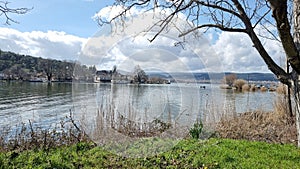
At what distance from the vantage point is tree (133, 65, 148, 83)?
6.51m

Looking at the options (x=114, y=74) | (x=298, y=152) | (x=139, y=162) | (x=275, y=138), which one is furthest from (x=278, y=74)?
(x=114, y=74)

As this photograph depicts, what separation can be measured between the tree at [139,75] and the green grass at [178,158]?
2.26 metres

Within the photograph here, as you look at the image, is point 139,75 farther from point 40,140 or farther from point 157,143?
point 40,140

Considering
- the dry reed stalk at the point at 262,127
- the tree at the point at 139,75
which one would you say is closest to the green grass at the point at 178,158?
the dry reed stalk at the point at 262,127

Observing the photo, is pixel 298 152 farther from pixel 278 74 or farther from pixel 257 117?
pixel 257 117

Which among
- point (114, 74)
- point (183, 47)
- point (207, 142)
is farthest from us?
point (114, 74)

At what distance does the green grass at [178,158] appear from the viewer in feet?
12.9

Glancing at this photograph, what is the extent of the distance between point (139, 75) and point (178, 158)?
306cm

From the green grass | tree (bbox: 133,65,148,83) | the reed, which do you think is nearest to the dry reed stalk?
the green grass

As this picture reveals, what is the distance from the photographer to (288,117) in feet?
28.4

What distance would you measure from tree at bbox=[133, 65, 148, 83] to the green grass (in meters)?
2.26

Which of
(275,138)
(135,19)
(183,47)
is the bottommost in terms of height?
(275,138)

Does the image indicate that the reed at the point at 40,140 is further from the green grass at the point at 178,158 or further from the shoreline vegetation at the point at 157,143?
the green grass at the point at 178,158

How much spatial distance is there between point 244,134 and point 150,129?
8.15 feet
